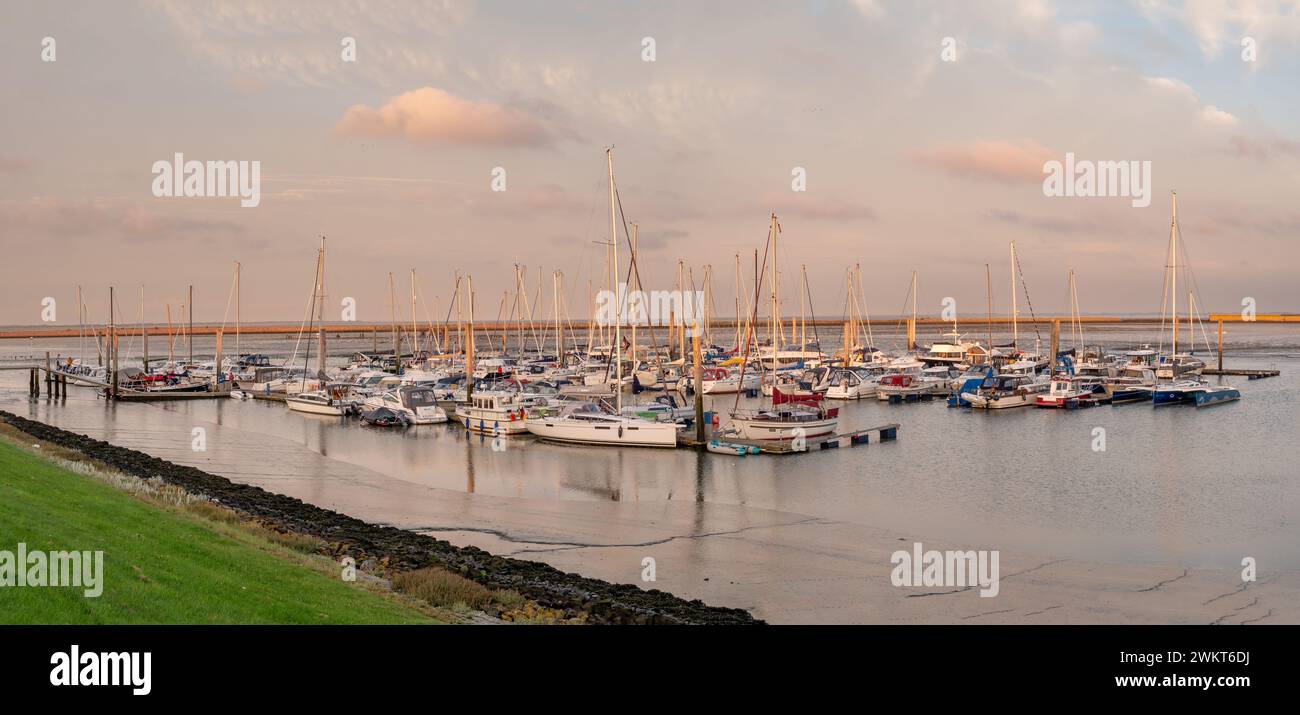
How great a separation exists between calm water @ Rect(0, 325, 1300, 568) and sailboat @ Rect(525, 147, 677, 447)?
1.05 m

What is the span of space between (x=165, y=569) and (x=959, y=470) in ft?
119

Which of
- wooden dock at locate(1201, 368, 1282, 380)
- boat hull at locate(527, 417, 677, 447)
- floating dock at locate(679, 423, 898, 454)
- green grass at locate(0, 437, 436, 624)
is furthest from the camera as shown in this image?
wooden dock at locate(1201, 368, 1282, 380)

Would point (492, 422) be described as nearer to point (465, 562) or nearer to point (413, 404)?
point (413, 404)

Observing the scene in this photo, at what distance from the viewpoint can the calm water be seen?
32844 mm

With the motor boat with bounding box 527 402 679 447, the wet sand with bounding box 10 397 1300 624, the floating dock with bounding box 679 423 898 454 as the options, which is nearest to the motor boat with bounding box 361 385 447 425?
the motor boat with bounding box 527 402 679 447

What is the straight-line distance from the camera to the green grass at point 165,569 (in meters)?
13.5

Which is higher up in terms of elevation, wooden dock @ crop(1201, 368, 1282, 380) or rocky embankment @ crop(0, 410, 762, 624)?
wooden dock @ crop(1201, 368, 1282, 380)

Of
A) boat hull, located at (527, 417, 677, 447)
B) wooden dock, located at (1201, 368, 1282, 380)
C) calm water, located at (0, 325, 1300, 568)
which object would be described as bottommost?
calm water, located at (0, 325, 1300, 568)

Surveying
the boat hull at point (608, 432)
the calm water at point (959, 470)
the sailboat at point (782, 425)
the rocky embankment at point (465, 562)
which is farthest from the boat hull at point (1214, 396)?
the rocky embankment at point (465, 562)

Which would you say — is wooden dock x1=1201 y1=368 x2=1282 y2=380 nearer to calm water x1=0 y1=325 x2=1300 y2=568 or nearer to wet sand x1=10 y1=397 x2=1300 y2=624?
calm water x1=0 y1=325 x2=1300 y2=568

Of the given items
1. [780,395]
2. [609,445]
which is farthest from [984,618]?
[780,395]

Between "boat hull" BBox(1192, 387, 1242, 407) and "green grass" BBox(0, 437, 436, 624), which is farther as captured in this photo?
"boat hull" BBox(1192, 387, 1242, 407)

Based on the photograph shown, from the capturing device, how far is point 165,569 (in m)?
16.6
